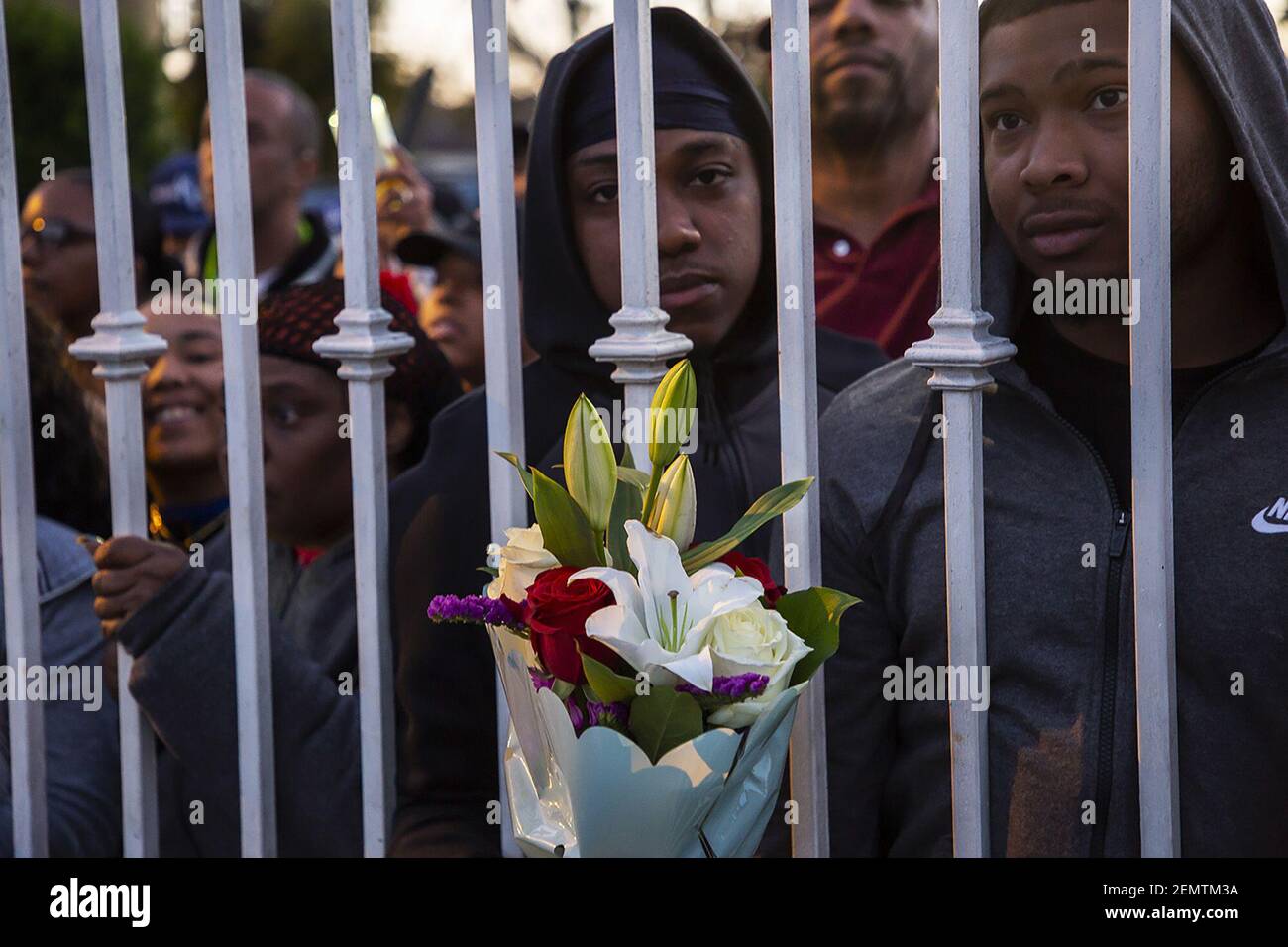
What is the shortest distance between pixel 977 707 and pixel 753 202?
78 cm

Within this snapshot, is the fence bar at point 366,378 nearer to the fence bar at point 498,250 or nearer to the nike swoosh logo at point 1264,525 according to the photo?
the fence bar at point 498,250

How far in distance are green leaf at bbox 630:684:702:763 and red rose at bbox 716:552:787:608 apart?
0.59 feet

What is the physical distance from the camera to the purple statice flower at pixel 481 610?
1527 millimetres

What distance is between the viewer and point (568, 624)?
147 centimetres

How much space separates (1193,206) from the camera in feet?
5.94

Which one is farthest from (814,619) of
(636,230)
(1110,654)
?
(636,230)

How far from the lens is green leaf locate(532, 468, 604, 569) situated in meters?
1.56

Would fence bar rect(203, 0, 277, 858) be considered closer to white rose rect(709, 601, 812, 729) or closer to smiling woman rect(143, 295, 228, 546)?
smiling woman rect(143, 295, 228, 546)

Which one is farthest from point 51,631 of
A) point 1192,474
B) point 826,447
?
point 1192,474

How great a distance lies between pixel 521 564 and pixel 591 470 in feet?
0.42

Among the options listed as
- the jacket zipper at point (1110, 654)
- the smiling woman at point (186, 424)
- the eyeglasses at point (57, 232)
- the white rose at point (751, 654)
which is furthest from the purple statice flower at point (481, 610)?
the eyeglasses at point (57, 232)

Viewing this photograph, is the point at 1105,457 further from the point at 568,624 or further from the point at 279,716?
the point at 279,716

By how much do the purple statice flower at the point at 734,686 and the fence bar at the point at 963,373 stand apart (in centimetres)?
43
